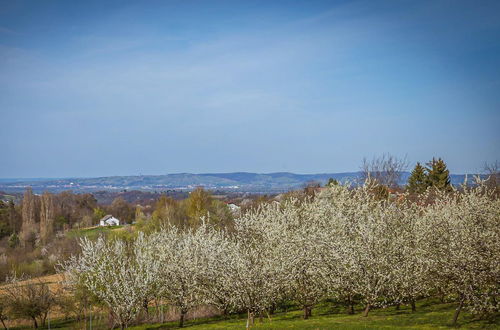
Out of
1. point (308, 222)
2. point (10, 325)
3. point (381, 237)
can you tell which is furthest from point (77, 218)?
point (381, 237)

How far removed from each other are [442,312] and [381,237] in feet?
13.3

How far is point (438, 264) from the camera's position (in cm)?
1733

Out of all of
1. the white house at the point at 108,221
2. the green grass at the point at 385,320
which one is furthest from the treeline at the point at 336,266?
the white house at the point at 108,221

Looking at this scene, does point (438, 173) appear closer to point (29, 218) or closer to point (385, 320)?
point (385, 320)

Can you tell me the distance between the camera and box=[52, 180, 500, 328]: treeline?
639 inches

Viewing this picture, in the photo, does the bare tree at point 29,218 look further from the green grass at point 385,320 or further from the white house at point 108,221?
the green grass at point 385,320

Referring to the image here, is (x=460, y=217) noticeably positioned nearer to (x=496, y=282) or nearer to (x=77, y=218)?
(x=496, y=282)

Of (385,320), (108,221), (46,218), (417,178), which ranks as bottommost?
(108,221)

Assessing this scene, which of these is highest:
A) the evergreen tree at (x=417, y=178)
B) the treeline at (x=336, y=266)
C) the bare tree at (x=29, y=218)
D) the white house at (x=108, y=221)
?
the evergreen tree at (x=417, y=178)

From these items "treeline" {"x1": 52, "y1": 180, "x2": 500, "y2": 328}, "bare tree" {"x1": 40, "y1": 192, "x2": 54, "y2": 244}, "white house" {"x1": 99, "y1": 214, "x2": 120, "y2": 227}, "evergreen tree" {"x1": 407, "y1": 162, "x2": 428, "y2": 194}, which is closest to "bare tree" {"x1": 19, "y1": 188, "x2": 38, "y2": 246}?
"bare tree" {"x1": 40, "y1": 192, "x2": 54, "y2": 244}

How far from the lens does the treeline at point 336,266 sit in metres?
16.2

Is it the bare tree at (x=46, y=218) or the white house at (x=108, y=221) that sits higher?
the bare tree at (x=46, y=218)

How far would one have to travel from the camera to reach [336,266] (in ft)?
63.9

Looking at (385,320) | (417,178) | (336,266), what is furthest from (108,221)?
(385,320)
